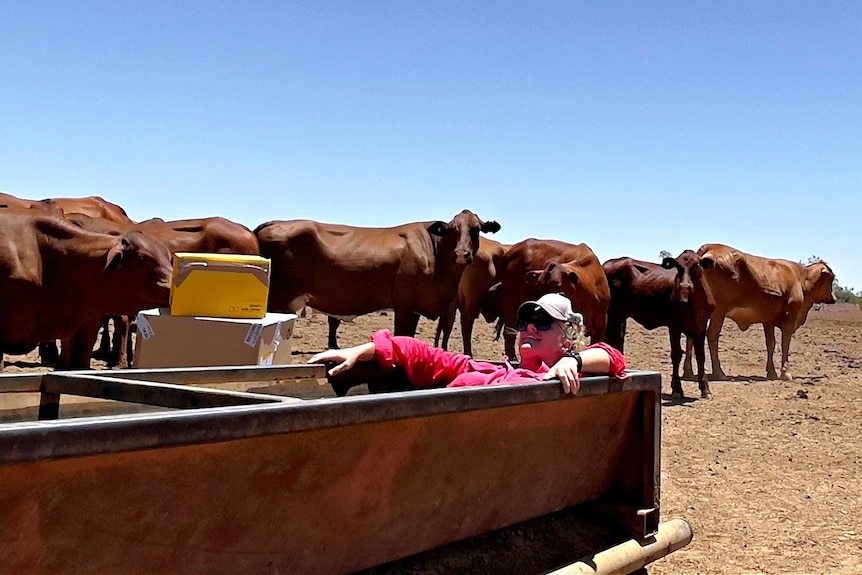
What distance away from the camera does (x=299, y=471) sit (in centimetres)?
226

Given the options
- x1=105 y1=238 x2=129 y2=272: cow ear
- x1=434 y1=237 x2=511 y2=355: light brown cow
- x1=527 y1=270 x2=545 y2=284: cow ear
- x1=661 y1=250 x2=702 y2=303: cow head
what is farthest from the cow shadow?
x1=105 y1=238 x2=129 y2=272: cow ear

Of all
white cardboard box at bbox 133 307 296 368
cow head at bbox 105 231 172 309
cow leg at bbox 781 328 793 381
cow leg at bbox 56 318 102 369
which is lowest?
cow leg at bbox 781 328 793 381

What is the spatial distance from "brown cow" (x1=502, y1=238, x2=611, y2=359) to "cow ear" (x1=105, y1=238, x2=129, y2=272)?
429cm

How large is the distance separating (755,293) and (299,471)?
1571cm

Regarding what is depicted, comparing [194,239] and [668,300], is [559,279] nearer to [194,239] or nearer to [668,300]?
[668,300]

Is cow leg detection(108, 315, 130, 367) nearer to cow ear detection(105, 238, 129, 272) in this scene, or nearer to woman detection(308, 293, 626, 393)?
cow ear detection(105, 238, 129, 272)

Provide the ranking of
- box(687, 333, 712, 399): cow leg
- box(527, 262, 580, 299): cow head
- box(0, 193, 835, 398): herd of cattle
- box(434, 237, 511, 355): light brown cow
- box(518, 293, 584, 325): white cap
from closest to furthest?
box(518, 293, 584, 325): white cap < box(0, 193, 835, 398): herd of cattle < box(527, 262, 580, 299): cow head < box(687, 333, 712, 399): cow leg < box(434, 237, 511, 355): light brown cow

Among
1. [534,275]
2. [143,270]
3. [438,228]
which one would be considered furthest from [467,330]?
[143,270]

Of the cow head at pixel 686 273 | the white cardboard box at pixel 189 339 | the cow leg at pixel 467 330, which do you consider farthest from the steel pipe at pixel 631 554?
the cow leg at pixel 467 330

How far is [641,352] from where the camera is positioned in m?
18.3

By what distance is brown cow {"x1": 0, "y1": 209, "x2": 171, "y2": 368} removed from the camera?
8.32 metres

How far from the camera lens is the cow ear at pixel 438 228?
525 inches

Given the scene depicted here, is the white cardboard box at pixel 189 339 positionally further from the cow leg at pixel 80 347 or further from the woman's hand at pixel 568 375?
the woman's hand at pixel 568 375

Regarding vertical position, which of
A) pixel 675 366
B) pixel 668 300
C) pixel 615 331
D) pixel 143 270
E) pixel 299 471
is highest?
pixel 143 270
